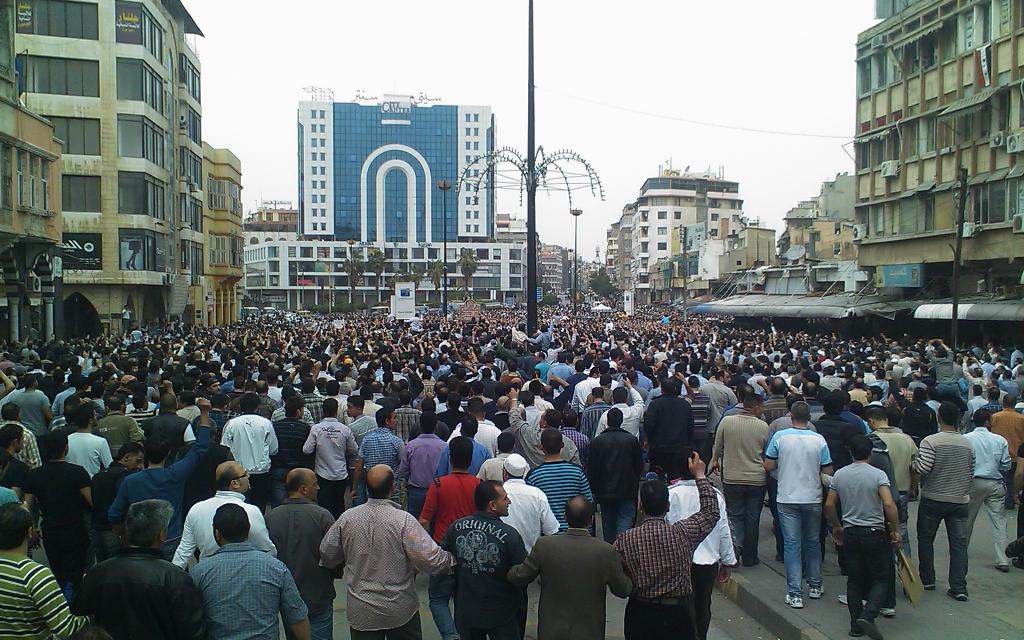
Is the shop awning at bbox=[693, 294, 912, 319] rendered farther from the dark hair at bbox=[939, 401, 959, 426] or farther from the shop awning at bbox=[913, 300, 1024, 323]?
the dark hair at bbox=[939, 401, 959, 426]

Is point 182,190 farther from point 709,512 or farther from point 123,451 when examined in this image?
point 709,512

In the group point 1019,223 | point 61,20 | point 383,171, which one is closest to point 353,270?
point 383,171

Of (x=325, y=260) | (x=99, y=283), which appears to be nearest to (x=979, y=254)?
(x=99, y=283)

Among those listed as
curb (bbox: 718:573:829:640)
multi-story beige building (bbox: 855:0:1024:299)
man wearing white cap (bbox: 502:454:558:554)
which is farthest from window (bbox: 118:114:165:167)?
man wearing white cap (bbox: 502:454:558:554)

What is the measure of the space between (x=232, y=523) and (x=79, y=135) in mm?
37951

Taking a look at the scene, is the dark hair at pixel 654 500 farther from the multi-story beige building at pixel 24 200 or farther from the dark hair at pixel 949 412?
the multi-story beige building at pixel 24 200

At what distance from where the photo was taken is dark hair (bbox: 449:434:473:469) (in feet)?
19.0

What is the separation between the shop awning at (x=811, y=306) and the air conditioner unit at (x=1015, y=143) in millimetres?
7975

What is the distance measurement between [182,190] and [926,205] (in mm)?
36748

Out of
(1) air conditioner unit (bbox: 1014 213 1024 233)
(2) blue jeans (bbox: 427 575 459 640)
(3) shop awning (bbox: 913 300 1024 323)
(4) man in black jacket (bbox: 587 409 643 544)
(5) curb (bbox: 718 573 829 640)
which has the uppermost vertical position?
(1) air conditioner unit (bbox: 1014 213 1024 233)

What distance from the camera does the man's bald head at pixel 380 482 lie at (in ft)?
16.1

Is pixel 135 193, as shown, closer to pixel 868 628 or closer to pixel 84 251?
pixel 84 251

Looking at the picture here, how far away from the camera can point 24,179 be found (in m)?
21.7

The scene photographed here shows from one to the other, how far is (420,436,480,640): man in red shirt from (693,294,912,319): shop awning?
103 feet
